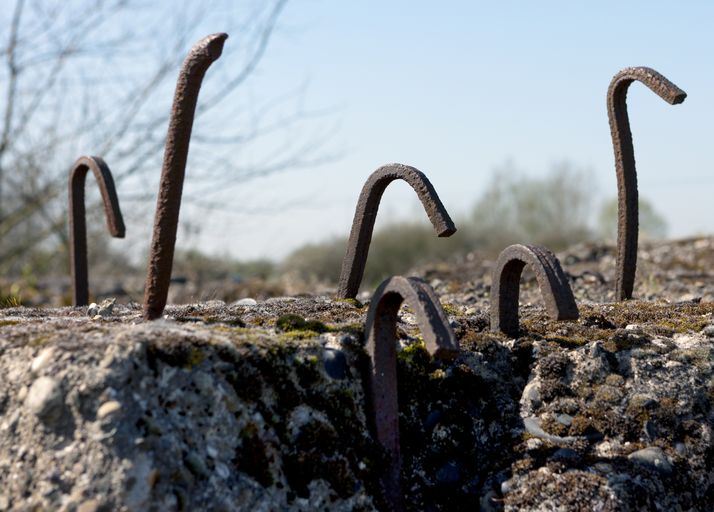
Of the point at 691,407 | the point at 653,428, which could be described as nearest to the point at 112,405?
the point at 653,428

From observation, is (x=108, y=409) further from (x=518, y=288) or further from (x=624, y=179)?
(x=624, y=179)

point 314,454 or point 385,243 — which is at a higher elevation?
point 385,243

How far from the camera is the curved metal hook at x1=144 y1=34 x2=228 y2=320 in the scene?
2623 mm

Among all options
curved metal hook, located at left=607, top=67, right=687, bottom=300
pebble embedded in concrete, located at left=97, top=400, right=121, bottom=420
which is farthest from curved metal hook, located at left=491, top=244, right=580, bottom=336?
pebble embedded in concrete, located at left=97, top=400, right=121, bottom=420

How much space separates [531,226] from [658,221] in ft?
24.4

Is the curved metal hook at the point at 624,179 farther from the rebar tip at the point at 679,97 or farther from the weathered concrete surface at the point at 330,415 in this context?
the weathered concrete surface at the point at 330,415

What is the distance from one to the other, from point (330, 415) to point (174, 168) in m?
0.88

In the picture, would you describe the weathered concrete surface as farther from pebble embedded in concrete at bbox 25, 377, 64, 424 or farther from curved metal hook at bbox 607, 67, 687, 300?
curved metal hook at bbox 607, 67, 687, 300

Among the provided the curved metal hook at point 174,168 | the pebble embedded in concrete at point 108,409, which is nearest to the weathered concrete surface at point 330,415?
the pebble embedded in concrete at point 108,409

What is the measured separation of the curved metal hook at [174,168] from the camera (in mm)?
2623

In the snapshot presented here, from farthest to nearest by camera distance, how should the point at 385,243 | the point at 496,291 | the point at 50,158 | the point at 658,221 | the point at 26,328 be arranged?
the point at 658,221, the point at 385,243, the point at 50,158, the point at 496,291, the point at 26,328

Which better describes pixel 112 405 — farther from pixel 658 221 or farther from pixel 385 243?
pixel 658 221

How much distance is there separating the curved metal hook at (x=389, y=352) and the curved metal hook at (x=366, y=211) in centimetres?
60

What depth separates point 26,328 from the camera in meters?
2.59
